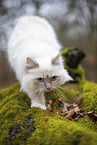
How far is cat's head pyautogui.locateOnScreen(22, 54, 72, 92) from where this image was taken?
7.82 feet

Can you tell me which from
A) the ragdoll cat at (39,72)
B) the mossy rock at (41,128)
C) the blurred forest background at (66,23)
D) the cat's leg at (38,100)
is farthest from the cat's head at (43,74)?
the blurred forest background at (66,23)

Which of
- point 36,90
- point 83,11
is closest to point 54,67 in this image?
point 36,90

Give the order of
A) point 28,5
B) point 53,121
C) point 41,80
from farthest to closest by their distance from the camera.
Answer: point 28,5 < point 41,80 < point 53,121

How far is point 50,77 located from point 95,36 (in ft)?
29.9

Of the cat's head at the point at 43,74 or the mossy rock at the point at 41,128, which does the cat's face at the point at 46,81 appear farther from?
the mossy rock at the point at 41,128

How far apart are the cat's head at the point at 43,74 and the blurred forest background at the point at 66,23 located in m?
3.61

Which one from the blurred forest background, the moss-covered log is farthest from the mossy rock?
the blurred forest background

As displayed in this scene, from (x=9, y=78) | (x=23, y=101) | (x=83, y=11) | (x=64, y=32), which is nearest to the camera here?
(x=23, y=101)

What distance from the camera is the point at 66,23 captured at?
9.23 meters

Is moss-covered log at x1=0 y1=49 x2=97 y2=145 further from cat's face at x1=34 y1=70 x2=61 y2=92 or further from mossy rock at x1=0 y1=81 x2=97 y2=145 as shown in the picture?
cat's face at x1=34 y1=70 x2=61 y2=92

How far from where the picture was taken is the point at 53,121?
1906 mm

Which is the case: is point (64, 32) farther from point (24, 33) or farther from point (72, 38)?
point (24, 33)

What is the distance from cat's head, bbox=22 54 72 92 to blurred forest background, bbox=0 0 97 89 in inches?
142

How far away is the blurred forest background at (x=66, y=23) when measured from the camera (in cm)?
627
